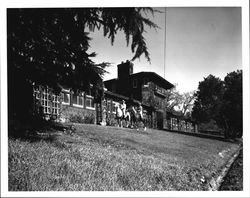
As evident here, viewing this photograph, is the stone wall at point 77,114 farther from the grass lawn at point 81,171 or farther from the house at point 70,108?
the grass lawn at point 81,171

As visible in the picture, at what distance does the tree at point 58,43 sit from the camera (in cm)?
483

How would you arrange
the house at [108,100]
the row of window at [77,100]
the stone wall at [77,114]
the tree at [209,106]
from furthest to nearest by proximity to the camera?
the tree at [209,106] → the row of window at [77,100] → the stone wall at [77,114] → the house at [108,100]

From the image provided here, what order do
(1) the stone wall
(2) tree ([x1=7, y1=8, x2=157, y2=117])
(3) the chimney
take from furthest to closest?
(1) the stone wall → (3) the chimney → (2) tree ([x1=7, y1=8, x2=157, y2=117])

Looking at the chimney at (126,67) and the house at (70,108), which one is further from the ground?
the chimney at (126,67)

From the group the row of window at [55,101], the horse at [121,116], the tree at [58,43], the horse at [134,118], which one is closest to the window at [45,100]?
the row of window at [55,101]

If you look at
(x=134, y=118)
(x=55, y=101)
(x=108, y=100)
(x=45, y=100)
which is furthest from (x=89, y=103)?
(x=45, y=100)

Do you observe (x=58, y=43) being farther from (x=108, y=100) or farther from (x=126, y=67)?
(x=108, y=100)

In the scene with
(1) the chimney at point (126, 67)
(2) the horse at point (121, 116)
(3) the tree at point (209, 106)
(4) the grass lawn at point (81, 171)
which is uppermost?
(1) the chimney at point (126, 67)

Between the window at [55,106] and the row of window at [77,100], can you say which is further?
the row of window at [77,100]

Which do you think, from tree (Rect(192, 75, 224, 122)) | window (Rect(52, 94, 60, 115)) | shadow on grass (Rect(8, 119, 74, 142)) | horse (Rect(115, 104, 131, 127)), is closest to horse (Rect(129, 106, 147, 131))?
horse (Rect(115, 104, 131, 127))

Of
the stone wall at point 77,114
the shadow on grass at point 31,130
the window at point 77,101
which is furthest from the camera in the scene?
the window at point 77,101

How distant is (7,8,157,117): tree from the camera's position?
483 cm

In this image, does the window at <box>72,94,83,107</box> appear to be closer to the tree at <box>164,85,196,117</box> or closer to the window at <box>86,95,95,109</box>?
the window at <box>86,95,95,109</box>

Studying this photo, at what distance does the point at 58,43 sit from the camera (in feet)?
18.1
